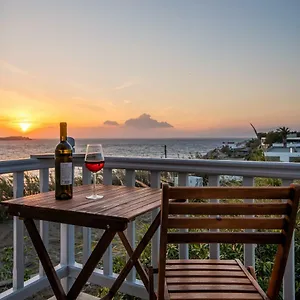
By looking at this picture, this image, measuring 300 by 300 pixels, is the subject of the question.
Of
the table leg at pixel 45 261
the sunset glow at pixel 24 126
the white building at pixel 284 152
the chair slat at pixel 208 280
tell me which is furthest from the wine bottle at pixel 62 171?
the sunset glow at pixel 24 126

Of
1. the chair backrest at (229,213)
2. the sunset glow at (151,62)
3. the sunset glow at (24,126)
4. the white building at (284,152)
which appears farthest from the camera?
the sunset glow at (24,126)

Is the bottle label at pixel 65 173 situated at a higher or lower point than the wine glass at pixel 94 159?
lower

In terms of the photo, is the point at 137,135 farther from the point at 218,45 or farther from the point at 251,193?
the point at 251,193

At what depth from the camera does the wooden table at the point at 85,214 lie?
4.27 ft

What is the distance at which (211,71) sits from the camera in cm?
456

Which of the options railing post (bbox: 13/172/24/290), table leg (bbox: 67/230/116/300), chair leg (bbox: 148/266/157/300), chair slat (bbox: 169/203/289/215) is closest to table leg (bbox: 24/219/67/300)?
table leg (bbox: 67/230/116/300)

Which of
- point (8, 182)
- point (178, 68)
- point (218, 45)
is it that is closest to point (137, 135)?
point (178, 68)

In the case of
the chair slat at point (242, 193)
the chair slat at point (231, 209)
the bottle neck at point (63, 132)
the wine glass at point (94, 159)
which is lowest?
the chair slat at point (231, 209)

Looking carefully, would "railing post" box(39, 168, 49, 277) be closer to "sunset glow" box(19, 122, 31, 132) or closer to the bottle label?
the bottle label

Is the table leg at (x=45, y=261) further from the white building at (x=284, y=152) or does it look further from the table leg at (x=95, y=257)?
the white building at (x=284, y=152)

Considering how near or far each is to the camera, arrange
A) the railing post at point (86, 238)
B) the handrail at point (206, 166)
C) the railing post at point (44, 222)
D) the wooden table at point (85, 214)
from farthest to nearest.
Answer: the railing post at point (86, 238) → the railing post at point (44, 222) → the handrail at point (206, 166) → the wooden table at point (85, 214)

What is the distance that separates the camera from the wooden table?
130 cm

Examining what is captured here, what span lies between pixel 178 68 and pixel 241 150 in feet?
5.62

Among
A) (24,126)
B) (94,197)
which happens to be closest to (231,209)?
(94,197)
